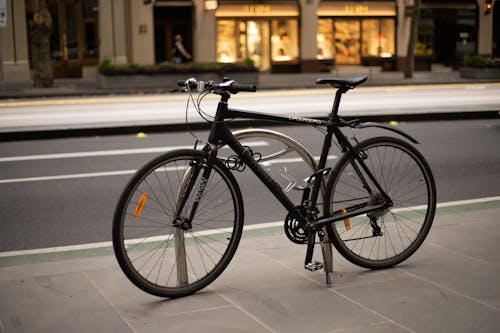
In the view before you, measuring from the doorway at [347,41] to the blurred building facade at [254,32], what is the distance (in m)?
0.05

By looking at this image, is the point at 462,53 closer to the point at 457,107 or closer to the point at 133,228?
the point at 457,107

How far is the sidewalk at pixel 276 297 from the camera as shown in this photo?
4414 mm

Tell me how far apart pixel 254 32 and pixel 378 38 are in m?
6.65

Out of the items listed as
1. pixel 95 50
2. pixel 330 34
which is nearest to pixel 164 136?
pixel 95 50

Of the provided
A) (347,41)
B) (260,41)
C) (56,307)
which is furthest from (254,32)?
(56,307)

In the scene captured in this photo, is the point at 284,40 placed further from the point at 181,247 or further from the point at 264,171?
the point at 181,247

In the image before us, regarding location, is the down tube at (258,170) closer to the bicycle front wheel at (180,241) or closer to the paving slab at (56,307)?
the bicycle front wheel at (180,241)

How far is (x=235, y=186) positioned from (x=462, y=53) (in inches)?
1597

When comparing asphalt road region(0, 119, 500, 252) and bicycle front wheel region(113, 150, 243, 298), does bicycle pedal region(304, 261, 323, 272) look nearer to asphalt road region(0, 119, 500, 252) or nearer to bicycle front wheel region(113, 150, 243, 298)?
bicycle front wheel region(113, 150, 243, 298)

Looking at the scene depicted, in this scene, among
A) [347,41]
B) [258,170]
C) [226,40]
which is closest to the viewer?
[258,170]

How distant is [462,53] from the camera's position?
4325 centimetres

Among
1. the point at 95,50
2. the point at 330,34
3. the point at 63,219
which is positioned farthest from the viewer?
the point at 330,34

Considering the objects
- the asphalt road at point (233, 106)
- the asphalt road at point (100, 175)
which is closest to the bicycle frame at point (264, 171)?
the asphalt road at point (100, 175)

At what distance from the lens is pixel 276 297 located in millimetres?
4906
